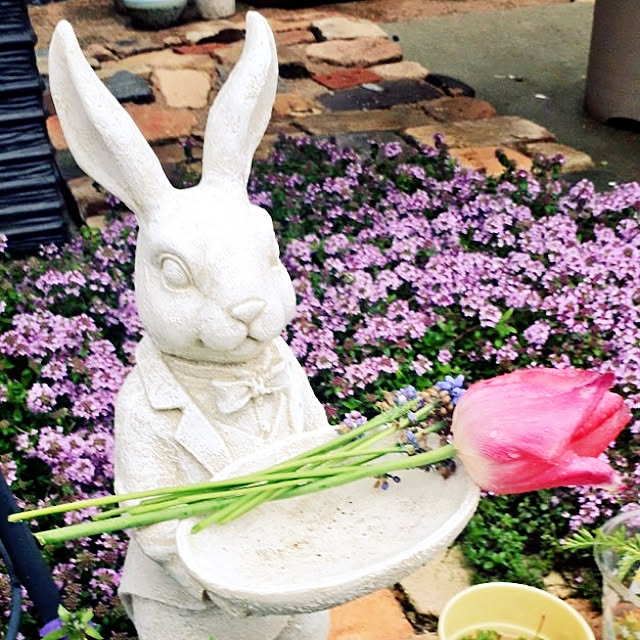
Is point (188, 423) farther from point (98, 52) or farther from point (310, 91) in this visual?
point (98, 52)

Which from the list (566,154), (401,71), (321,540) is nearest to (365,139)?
(566,154)

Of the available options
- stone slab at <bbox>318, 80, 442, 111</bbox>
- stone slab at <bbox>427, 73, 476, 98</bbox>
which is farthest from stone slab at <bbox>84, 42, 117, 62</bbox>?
stone slab at <bbox>427, 73, 476, 98</bbox>

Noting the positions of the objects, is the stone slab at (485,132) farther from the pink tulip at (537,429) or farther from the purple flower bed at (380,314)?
the pink tulip at (537,429)

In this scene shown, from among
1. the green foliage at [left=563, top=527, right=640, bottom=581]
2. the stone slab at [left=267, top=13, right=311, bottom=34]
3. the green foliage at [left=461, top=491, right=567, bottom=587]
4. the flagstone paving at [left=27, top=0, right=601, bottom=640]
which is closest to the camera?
the green foliage at [left=563, top=527, right=640, bottom=581]

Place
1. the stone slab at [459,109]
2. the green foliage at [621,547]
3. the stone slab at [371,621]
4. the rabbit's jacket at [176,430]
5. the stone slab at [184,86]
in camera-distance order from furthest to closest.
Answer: the stone slab at [184,86], the stone slab at [459,109], the stone slab at [371,621], the green foliage at [621,547], the rabbit's jacket at [176,430]

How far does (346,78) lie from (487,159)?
60.1 inches

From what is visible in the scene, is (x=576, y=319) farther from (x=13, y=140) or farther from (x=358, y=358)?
(x=13, y=140)

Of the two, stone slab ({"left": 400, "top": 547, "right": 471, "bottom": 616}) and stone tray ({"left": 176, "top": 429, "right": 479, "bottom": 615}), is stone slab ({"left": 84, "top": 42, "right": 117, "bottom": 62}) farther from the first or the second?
stone tray ({"left": 176, "top": 429, "right": 479, "bottom": 615})

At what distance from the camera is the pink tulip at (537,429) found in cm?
112

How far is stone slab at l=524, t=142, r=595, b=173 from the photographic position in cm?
414

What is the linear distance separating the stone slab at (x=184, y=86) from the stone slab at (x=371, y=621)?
126 inches

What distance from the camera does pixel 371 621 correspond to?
214 cm

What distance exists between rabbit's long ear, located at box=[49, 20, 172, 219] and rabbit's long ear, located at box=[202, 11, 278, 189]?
85 millimetres

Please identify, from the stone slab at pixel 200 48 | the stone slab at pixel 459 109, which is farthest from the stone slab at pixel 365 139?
the stone slab at pixel 200 48
